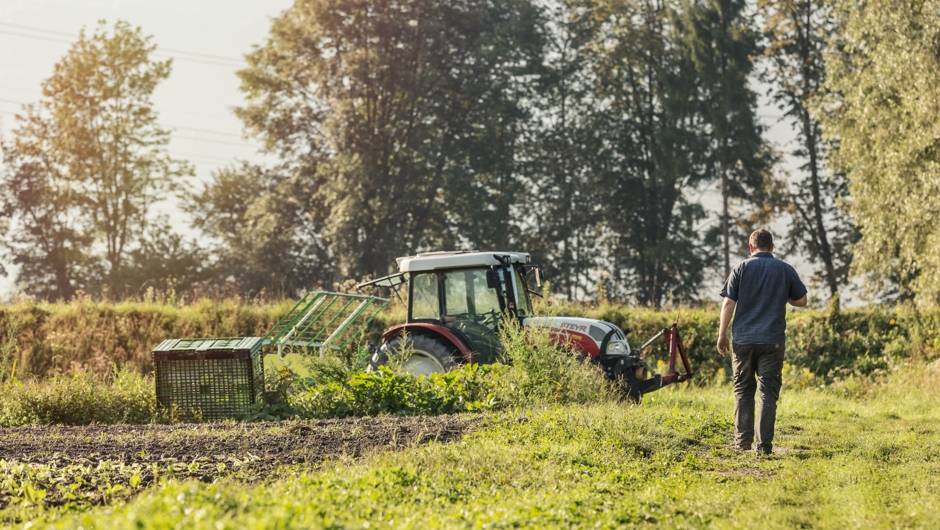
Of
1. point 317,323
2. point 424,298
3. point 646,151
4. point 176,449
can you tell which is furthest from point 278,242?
point 176,449

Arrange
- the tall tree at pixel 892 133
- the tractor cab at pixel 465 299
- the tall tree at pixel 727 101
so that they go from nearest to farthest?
the tractor cab at pixel 465 299
the tall tree at pixel 892 133
the tall tree at pixel 727 101

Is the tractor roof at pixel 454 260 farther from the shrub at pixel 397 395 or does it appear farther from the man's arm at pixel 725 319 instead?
the man's arm at pixel 725 319

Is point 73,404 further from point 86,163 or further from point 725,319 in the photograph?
point 86,163

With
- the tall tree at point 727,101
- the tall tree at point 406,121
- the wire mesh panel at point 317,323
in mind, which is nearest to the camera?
the wire mesh panel at point 317,323

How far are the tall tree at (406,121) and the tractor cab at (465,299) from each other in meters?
16.0

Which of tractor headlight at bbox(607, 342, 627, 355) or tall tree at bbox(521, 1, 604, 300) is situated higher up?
tall tree at bbox(521, 1, 604, 300)

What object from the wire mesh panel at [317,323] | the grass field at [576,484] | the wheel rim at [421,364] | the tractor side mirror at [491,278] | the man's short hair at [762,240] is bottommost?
the grass field at [576,484]

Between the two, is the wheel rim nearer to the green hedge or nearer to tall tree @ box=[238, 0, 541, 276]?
the green hedge

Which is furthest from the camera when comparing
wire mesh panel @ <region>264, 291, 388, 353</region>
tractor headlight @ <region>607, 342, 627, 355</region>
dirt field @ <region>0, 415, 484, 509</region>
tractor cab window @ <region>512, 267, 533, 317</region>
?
wire mesh panel @ <region>264, 291, 388, 353</region>

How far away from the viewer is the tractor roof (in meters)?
12.8

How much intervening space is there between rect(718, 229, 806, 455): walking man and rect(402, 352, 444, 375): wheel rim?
4.92 metres

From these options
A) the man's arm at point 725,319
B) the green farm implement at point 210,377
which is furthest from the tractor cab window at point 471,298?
the man's arm at point 725,319

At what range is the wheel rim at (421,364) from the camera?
41.8 ft

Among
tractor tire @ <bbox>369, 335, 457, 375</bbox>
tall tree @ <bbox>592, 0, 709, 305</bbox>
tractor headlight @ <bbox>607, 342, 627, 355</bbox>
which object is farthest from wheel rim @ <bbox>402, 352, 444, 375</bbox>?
tall tree @ <bbox>592, 0, 709, 305</bbox>
